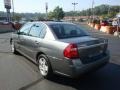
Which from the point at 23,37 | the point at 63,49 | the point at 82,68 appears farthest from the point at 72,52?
the point at 23,37

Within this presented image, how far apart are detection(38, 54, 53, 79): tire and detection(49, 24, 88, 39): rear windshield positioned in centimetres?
75

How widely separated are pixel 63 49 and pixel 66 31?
1.17 metres

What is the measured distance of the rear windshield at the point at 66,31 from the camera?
20.1 feet

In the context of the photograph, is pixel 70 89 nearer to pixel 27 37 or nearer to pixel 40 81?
pixel 40 81

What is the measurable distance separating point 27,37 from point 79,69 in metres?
2.65

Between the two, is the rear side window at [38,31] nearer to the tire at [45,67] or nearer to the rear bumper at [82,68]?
the tire at [45,67]

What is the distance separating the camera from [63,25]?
22.1 ft

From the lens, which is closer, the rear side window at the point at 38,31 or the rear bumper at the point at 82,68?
the rear bumper at the point at 82,68

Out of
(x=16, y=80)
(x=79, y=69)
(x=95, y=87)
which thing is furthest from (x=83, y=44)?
(x=16, y=80)

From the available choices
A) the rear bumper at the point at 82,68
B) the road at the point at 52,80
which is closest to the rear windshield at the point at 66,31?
the rear bumper at the point at 82,68

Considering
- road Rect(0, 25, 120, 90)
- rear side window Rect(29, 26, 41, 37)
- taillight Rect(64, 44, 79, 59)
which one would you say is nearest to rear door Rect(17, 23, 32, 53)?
rear side window Rect(29, 26, 41, 37)

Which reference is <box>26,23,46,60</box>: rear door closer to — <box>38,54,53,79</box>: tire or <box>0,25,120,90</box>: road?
<box>38,54,53,79</box>: tire

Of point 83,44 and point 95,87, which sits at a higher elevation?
point 83,44

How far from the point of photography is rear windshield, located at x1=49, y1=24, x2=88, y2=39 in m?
6.13
